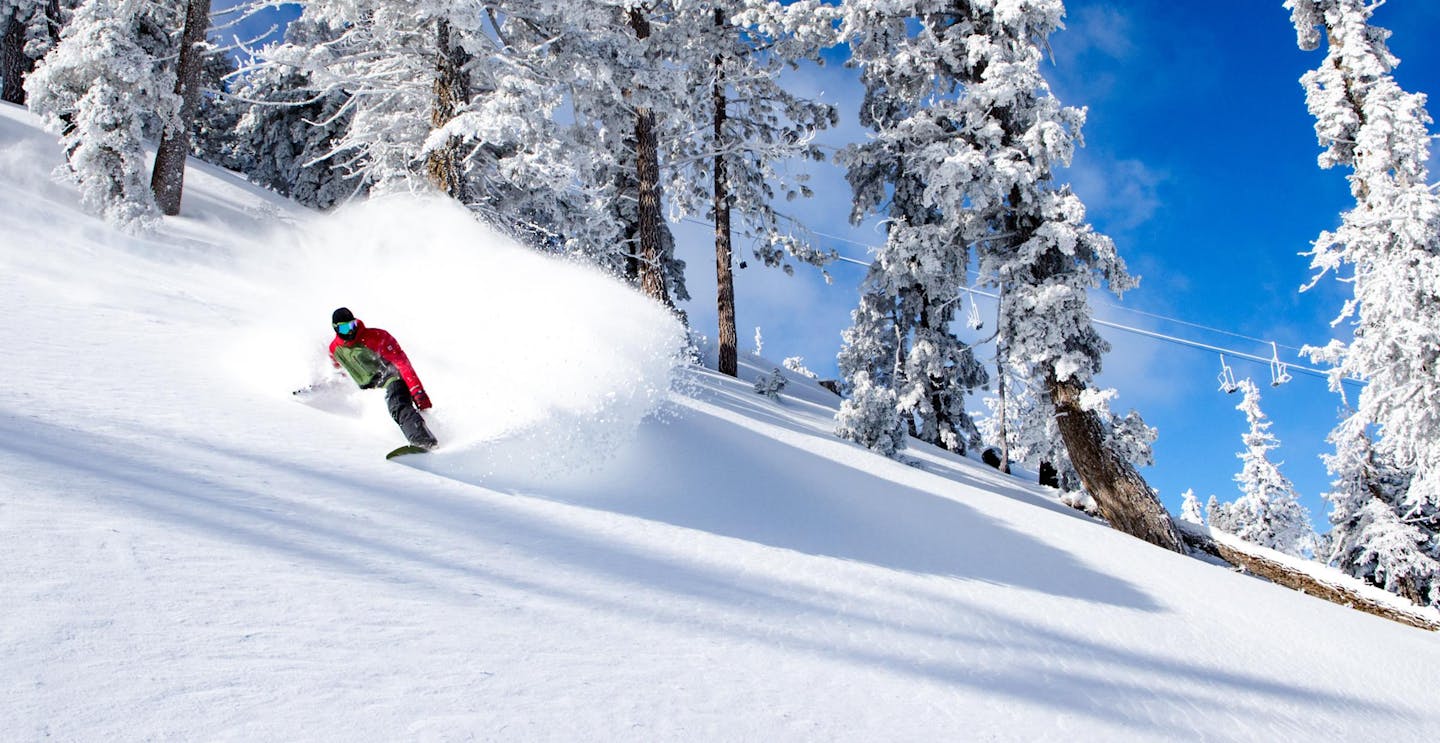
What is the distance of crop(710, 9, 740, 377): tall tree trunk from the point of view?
18.8 m

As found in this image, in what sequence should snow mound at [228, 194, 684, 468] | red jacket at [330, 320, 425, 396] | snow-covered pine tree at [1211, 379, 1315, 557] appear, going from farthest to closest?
snow-covered pine tree at [1211, 379, 1315, 557], snow mound at [228, 194, 684, 468], red jacket at [330, 320, 425, 396]

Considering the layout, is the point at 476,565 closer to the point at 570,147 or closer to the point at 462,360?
the point at 462,360

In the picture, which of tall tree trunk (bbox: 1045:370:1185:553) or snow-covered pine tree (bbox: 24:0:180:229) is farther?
snow-covered pine tree (bbox: 24:0:180:229)

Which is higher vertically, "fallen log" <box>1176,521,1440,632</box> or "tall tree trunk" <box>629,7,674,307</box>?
"tall tree trunk" <box>629,7,674,307</box>

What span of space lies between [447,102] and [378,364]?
275 inches

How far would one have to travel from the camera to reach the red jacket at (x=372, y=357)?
6656mm

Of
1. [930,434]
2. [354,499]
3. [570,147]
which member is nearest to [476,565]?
[354,499]

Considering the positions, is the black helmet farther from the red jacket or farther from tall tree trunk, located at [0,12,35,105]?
tall tree trunk, located at [0,12,35,105]

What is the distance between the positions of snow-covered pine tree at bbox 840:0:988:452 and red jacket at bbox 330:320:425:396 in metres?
9.71

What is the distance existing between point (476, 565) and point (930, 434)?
18.7 m

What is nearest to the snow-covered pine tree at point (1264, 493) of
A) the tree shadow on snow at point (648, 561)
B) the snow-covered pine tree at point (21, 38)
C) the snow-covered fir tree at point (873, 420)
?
the snow-covered fir tree at point (873, 420)

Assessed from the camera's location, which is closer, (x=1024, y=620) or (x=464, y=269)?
(x=1024, y=620)

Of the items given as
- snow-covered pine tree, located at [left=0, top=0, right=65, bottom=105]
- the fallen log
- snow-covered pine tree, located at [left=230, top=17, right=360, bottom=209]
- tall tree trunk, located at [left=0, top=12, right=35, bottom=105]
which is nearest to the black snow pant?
the fallen log

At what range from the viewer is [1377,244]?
44.9ft
